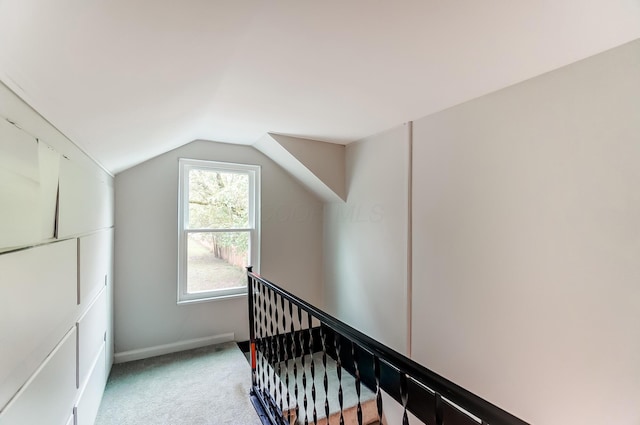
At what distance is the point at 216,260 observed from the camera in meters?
3.23

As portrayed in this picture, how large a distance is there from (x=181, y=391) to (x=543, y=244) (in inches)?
110

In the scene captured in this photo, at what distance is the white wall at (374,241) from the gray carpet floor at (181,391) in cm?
128

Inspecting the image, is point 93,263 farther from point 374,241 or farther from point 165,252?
point 374,241

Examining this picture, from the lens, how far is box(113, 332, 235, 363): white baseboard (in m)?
2.66

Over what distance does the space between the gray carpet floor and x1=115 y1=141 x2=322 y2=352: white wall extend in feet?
0.99

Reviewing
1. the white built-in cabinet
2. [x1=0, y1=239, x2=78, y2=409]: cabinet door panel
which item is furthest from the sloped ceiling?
[x1=0, y1=239, x2=78, y2=409]: cabinet door panel

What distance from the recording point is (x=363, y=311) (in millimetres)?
2928

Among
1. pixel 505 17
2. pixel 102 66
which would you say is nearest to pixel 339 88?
pixel 505 17

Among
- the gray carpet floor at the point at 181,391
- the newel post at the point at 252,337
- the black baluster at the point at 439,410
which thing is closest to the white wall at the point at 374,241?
the newel post at the point at 252,337

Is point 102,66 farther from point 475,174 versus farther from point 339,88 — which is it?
point 475,174

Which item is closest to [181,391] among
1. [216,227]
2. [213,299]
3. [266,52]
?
[213,299]

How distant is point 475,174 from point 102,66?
2034 mm

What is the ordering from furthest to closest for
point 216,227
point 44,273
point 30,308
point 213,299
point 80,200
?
point 216,227
point 213,299
point 80,200
point 44,273
point 30,308

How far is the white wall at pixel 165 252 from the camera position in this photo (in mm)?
2729
